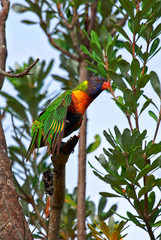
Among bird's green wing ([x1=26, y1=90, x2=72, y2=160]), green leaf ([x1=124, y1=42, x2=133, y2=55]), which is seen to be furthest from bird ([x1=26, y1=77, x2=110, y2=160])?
green leaf ([x1=124, y1=42, x2=133, y2=55])

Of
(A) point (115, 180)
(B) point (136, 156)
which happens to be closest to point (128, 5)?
(B) point (136, 156)

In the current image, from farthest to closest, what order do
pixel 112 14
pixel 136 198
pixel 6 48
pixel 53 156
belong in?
1. pixel 112 14
2. pixel 6 48
3. pixel 136 198
4. pixel 53 156

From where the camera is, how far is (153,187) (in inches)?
91.0

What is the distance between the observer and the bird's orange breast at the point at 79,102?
2.67m

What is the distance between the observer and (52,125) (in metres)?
2.36

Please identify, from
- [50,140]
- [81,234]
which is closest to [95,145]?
[81,234]

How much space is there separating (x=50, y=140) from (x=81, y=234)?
2.70 ft

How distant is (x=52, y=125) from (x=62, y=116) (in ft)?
0.30

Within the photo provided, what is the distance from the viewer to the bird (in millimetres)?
2293

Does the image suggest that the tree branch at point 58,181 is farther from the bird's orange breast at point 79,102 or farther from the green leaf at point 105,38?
the green leaf at point 105,38

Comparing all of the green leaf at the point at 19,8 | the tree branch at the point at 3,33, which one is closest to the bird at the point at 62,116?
the tree branch at the point at 3,33

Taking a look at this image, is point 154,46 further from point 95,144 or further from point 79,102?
point 95,144

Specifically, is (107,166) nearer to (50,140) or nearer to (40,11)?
(50,140)

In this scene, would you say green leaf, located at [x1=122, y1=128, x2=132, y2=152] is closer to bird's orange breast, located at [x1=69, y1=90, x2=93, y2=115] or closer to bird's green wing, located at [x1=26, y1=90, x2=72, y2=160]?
bird's green wing, located at [x1=26, y1=90, x2=72, y2=160]
